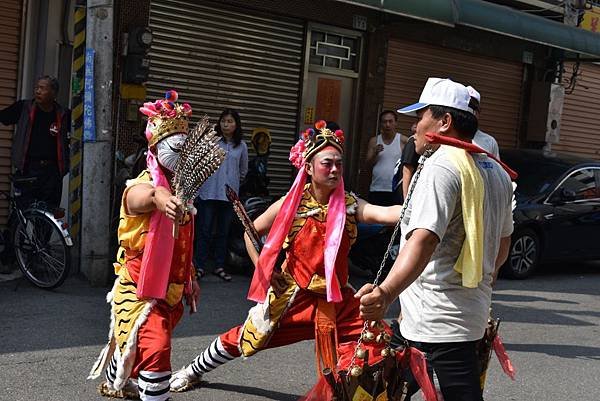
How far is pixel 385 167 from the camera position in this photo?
1075 centimetres

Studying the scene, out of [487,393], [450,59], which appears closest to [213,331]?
[487,393]

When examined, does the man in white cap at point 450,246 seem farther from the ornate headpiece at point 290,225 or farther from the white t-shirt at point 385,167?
the white t-shirt at point 385,167

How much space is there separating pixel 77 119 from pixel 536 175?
20.5 ft

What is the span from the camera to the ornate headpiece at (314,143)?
17.4 ft

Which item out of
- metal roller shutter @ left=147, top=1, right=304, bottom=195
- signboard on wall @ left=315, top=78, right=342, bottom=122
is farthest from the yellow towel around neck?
signboard on wall @ left=315, top=78, right=342, bottom=122

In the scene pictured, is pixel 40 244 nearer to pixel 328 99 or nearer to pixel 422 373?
pixel 422 373

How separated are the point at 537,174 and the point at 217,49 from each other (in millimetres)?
4640

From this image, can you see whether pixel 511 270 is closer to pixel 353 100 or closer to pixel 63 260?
pixel 353 100

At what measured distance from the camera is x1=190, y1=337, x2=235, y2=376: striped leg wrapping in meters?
5.49

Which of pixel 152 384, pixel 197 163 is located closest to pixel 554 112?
pixel 197 163

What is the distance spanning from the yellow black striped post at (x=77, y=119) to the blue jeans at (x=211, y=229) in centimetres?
127

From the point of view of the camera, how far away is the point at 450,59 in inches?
626

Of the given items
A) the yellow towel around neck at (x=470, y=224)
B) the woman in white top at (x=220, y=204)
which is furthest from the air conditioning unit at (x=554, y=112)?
the yellow towel around neck at (x=470, y=224)

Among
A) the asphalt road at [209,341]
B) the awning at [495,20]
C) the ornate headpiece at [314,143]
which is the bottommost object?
the asphalt road at [209,341]
